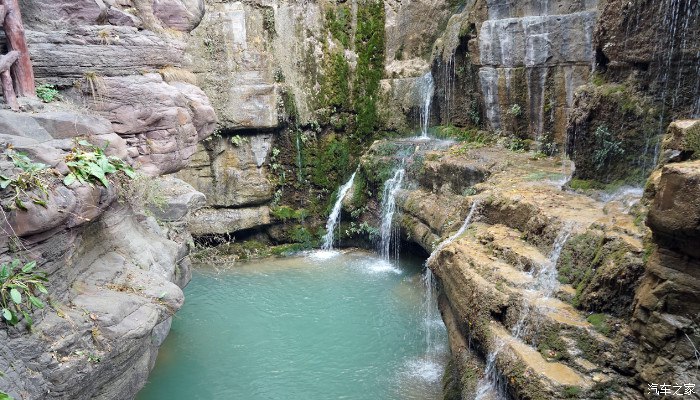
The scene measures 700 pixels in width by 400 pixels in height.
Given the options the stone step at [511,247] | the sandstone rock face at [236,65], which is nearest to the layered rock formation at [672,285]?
the stone step at [511,247]

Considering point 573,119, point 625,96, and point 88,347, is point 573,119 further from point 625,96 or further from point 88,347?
point 88,347

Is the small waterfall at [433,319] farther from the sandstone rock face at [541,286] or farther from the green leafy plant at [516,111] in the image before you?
the green leafy plant at [516,111]

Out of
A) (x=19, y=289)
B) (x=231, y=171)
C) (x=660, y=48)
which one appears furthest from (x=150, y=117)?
(x=660, y=48)

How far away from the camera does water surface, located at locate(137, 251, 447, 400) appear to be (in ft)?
24.9

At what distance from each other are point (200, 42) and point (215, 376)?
859cm

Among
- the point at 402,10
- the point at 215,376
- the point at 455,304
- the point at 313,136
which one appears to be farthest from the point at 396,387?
the point at 402,10

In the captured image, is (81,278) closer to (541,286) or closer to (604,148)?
(541,286)

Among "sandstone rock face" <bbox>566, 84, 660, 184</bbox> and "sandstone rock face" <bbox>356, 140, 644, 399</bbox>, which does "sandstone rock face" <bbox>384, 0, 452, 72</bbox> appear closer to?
"sandstone rock face" <bbox>356, 140, 644, 399</bbox>

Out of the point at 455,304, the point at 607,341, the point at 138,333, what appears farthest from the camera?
the point at 455,304

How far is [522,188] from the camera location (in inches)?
309

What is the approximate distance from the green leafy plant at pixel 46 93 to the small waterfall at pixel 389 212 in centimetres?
769

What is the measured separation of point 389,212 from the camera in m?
12.4

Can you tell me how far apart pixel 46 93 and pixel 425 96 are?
9.71 metres

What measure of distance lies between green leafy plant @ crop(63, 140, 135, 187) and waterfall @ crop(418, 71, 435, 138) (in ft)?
30.7
